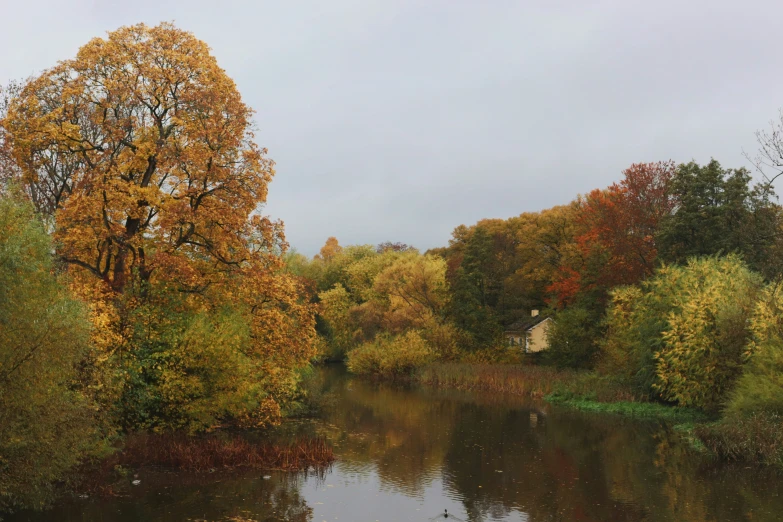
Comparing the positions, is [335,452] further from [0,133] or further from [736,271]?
[736,271]

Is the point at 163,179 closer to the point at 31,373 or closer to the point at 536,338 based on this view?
the point at 31,373

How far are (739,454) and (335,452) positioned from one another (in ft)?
47.1

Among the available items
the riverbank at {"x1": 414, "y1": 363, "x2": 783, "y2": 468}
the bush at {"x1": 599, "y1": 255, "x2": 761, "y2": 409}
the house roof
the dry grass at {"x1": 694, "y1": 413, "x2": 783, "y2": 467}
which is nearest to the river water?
the dry grass at {"x1": 694, "y1": 413, "x2": 783, "y2": 467}

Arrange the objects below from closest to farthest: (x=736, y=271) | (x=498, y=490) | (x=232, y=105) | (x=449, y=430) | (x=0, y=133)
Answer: (x=498, y=490) < (x=232, y=105) < (x=0, y=133) < (x=449, y=430) < (x=736, y=271)

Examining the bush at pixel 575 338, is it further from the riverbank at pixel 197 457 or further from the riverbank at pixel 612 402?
the riverbank at pixel 197 457

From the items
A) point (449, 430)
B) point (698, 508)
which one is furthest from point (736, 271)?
point (698, 508)

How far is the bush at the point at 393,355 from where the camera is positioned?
52062mm

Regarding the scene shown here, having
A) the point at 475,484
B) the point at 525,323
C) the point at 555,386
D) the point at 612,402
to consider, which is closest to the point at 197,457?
the point at 475,484

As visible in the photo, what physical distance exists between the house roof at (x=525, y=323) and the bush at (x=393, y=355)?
11.3m

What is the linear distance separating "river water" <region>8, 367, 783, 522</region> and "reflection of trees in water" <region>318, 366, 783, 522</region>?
5cm

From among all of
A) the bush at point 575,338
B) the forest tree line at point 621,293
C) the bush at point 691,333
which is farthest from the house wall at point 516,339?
the bush at point 691,333

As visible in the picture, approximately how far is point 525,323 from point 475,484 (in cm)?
4197

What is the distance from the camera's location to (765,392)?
76.8 ft

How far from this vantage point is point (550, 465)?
23.4 metres
